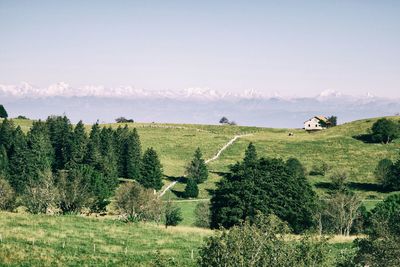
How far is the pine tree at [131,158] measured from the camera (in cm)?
10694

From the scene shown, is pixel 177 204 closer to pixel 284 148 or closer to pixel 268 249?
pixel 284 148

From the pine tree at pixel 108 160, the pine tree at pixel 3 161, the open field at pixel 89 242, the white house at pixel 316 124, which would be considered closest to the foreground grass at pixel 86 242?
the open field at pixel 89 242

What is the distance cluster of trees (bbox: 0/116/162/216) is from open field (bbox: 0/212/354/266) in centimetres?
2293

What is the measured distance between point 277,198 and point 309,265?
1636 inches

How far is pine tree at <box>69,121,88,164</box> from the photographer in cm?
10375

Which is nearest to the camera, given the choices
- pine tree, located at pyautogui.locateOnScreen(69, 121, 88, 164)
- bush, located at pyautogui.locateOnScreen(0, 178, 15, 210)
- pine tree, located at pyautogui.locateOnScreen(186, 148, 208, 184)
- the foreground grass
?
the foreground grass

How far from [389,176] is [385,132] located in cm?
4455

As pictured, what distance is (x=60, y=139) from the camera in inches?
4493

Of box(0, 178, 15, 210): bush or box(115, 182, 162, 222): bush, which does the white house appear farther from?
box(0, 178, 15, 210): bush

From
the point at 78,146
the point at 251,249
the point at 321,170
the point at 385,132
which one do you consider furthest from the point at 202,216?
the point at 385,132

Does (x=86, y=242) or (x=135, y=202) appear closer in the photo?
(x=86, y=242)

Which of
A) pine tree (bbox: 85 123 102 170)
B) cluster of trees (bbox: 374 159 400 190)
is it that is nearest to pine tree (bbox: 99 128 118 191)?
pine tree (bbox: 85 123 102 170)

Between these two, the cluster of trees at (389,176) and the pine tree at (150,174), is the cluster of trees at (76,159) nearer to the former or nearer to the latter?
the pine tree at (150,174)

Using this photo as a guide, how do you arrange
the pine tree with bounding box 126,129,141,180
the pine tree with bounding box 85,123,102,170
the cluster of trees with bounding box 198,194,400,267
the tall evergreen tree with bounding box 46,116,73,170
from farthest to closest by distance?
the tall evergreen tree with bounding box 46,116,73,170, the pine tree with bounding box 126,129,141,180, the pine tree with bounding box 85,123,102,170, the cluster of trees with bounding box 198,194,400,267
